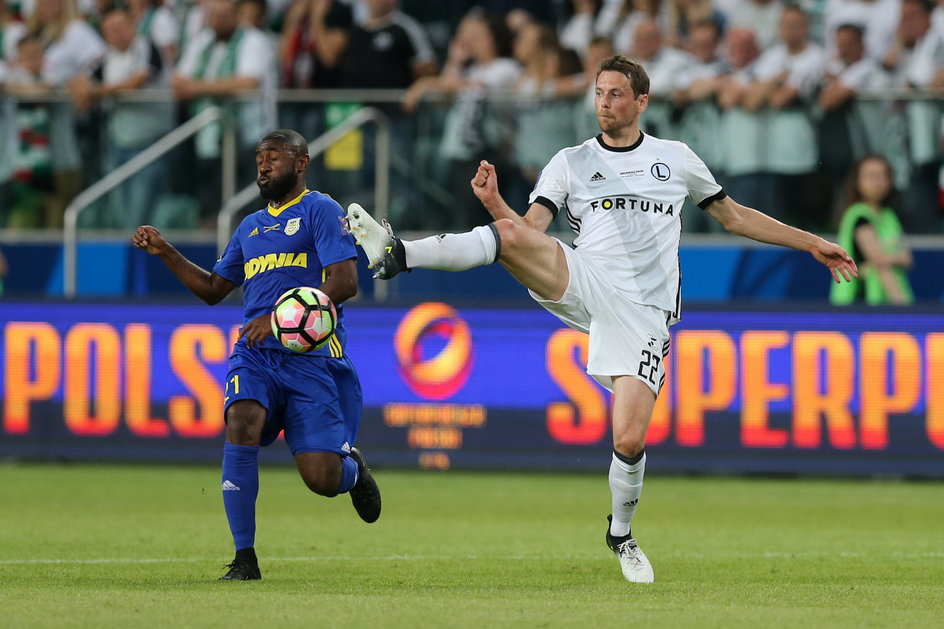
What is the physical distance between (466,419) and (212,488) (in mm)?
2529

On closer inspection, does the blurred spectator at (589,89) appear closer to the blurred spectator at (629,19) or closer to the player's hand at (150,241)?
the blurred spectator at (629,19)

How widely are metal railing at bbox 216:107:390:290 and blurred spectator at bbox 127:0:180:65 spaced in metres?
2.82

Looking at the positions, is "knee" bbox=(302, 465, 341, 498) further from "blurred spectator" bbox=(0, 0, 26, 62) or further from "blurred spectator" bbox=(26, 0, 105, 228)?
"blurred spectator" bbox=(0, 0, 26, 62)

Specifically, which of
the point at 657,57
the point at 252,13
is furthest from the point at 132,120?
the point at 657,57

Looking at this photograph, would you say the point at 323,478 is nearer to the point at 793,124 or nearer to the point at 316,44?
the point at 793,124

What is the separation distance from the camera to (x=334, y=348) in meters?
8.54

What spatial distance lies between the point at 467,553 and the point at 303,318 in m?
2.44

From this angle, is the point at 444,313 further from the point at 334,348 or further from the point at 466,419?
the point at 334,348

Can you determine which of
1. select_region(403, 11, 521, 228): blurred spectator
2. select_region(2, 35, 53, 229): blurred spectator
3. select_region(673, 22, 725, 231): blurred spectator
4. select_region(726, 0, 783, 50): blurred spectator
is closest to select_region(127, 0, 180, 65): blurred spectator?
select_region(2, 35, 53, 229): blurred spectator

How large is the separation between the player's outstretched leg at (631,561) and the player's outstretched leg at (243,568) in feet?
5.97

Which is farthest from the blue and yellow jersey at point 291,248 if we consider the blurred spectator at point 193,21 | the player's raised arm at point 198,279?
the blurred spectator at point 193,21

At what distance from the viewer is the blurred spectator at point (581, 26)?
16875 mm

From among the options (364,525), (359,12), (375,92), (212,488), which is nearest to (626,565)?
(364,525)

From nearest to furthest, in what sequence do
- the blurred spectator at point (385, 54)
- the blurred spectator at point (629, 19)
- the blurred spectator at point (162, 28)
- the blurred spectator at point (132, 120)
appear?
the blurred spectator at point (132, 120) < the blurred spectator at point (629, 19) < the blurred spectator at point (385, 54) < the blurred spectator at point (162, 28)
